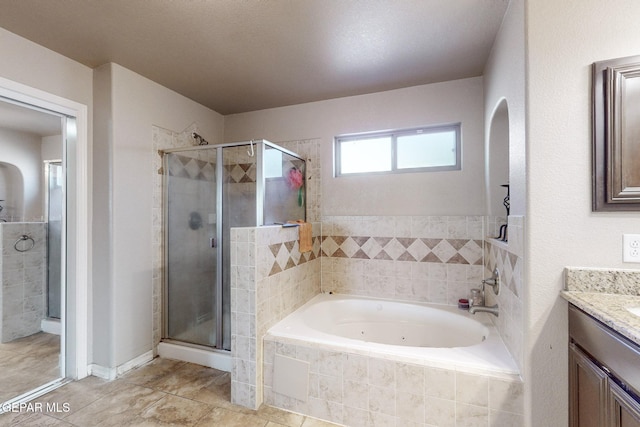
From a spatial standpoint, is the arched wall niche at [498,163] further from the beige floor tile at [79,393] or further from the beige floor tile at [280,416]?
the beige floor tile at [79,393]

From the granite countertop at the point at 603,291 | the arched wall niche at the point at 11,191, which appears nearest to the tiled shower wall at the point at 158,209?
the arched wall niche at the point at 11,191

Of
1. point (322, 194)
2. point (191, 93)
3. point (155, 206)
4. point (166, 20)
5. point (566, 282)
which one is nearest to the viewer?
point (566, 282)

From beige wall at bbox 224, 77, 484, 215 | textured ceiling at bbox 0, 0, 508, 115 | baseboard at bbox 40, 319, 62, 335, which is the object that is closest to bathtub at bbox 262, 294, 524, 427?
beige wall at bbox 224, 77, 484, 215

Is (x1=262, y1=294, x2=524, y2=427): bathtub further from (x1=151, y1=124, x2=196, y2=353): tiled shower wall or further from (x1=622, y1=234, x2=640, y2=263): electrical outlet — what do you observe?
(x1=151, y1=124, x2=196, y2=353): tiled shower wall

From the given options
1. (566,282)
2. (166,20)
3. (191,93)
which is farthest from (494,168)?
(191,93)

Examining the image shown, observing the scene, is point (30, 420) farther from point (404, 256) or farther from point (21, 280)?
point (404, 256)

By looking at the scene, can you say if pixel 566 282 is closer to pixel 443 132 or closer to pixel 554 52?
pixel 554 52

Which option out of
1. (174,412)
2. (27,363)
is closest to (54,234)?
(27,363)

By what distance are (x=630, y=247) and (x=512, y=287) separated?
1.74 ft

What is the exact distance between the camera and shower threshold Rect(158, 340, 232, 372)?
2386 millimetres

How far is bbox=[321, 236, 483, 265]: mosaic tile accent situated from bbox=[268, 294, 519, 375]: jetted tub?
1.40 ft

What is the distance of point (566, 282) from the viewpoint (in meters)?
1.30

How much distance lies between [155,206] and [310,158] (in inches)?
62.6

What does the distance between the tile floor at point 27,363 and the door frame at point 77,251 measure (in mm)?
196
